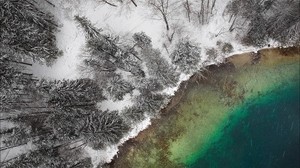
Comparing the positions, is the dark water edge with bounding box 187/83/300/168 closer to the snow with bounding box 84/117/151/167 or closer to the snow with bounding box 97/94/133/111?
the snow with bounding box 84/117/151/167

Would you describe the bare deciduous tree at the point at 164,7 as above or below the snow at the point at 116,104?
above

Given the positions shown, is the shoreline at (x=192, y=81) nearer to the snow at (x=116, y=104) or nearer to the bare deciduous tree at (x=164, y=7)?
the snow at (x=116, y=104)

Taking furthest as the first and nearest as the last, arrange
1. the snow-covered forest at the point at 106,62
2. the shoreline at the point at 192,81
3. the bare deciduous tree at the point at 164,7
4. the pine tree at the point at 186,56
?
the bare deciduous tree at the point at 164,7, the shoreline at the point at 192,81, the pine tree at the point at 186,56, the snow-covered forest at the point at 106,62

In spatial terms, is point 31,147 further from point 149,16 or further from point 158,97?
point 149,16

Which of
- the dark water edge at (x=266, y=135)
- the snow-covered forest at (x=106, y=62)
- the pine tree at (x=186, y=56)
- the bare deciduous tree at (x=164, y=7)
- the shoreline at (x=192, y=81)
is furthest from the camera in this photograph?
the bare deciduous tree at (x=164, y=7)

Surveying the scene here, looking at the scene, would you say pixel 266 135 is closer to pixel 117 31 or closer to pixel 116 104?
pixel 116 104

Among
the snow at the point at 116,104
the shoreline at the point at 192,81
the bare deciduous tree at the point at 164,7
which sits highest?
the bare deciduous tree at the point at 164,7

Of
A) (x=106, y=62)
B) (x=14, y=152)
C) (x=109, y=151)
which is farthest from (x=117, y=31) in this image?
(x=14, y=152)

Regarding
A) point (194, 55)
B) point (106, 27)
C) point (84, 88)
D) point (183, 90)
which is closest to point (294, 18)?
point (194, 55)

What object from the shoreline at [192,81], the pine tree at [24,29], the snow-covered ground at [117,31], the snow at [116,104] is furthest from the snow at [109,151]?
the pine tree at [24,29]
